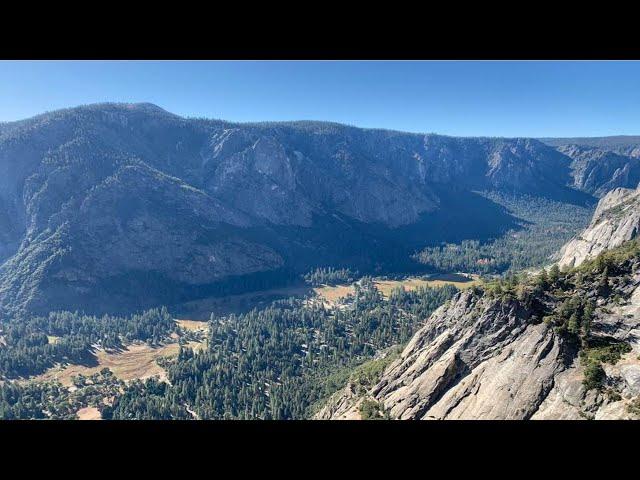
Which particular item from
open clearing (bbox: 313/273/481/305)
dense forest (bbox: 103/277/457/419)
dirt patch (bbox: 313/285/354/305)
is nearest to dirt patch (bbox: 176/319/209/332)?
dense forest (bbox: 103/277/457/419)

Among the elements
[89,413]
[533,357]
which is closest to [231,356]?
[89,413]

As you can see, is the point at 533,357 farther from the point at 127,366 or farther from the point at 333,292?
the point at 333,292

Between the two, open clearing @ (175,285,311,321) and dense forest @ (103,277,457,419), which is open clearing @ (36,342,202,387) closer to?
dense forest @ (103,277,457,419)

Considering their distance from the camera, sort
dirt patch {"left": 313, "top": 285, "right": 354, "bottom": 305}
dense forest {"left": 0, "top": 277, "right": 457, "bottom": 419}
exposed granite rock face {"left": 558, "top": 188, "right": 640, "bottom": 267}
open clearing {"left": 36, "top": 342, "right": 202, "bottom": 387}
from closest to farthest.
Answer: dense forest {"left": 0, "top": 277, "right": 457, "bottom": 419}
exposed granite rock face {"left": 558, "top": 188, "right": 640, "bottom": 267}
open clearing {"left": 36, "top": 342, "right": 202, "bottom": 387}
dirt patch {"left": 313, "top": 285, "right": 354, "bottom": 305}

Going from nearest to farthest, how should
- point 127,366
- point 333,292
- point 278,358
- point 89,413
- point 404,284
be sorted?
point 89,413, point 278,358, point 127,366, point 333,292, point 404,284

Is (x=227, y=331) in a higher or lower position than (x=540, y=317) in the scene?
lower

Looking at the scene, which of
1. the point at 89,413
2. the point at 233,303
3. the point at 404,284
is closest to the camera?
the point at 89,413
